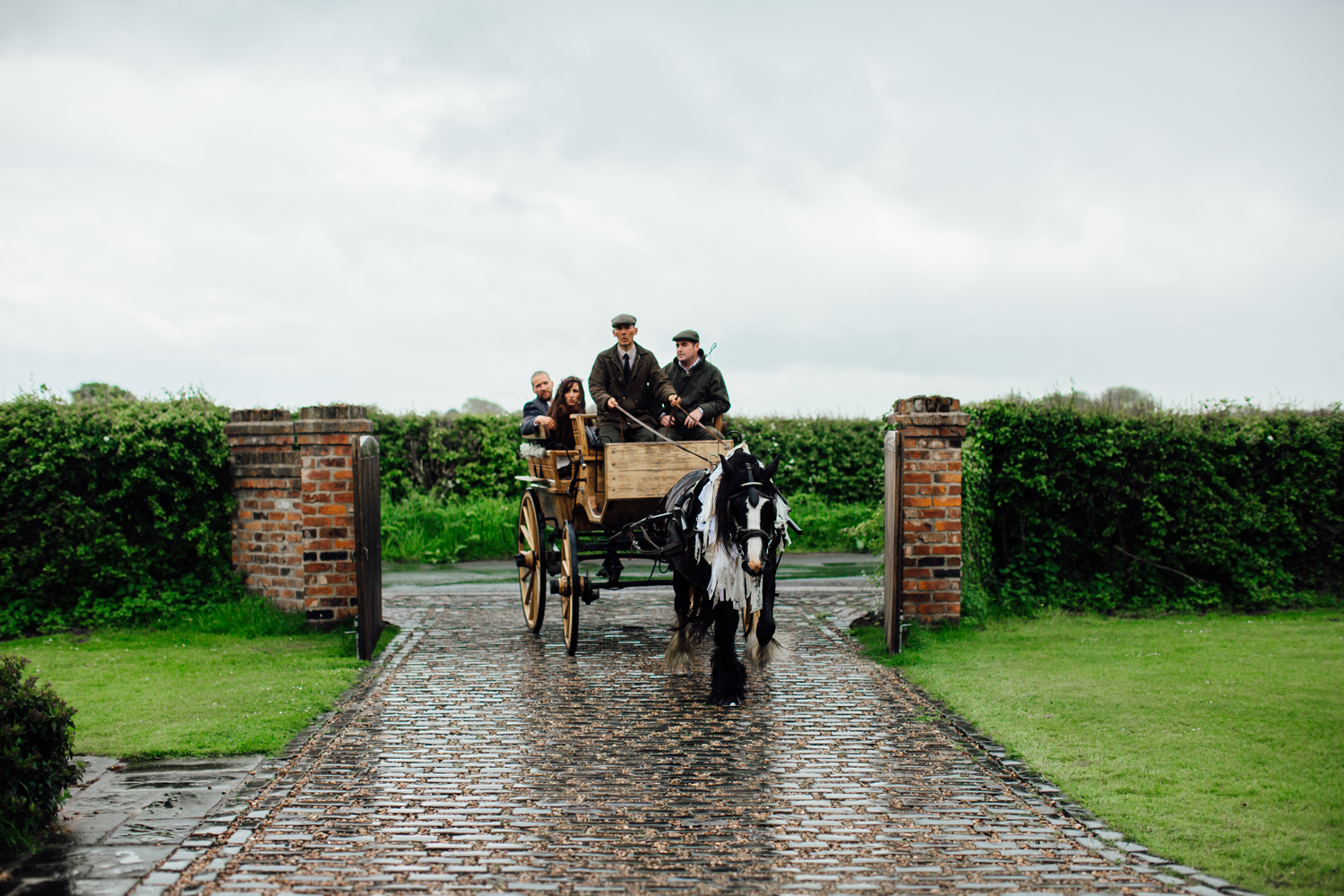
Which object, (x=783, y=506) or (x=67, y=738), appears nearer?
(x=67, y=738)

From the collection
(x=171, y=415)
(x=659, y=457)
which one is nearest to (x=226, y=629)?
(x=171, y=415)

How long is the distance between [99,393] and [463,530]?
574cm

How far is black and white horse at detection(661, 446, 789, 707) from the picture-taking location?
571cm

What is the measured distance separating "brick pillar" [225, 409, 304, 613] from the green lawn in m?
5.18

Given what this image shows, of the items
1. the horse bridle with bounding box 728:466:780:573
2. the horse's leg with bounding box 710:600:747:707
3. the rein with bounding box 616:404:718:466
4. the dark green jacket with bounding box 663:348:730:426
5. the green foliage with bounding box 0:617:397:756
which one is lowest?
the green foliage with bounding box 0:617:397:756

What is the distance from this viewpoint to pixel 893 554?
7.71m

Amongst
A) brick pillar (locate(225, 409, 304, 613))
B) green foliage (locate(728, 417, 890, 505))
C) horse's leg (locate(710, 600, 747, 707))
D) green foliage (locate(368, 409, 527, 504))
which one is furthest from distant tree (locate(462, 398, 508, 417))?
horse's leg (locate(710, 600, 747, 707))

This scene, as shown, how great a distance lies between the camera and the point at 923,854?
4012 mm

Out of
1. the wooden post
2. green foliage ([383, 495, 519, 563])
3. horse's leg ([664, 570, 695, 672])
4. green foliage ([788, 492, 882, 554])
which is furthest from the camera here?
green foliage ([788, 492, 882, 554])

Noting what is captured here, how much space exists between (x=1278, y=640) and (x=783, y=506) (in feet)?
16.2

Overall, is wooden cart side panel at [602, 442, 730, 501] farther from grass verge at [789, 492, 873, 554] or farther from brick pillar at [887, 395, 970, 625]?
grass verge at [789, 492, 873, 554]

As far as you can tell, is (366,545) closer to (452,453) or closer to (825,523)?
(452,453)

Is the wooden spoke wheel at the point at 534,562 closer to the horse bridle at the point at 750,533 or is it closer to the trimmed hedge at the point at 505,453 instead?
the horse bridle at the point at 750,533

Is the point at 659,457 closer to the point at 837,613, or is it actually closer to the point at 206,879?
the point at 837,613
